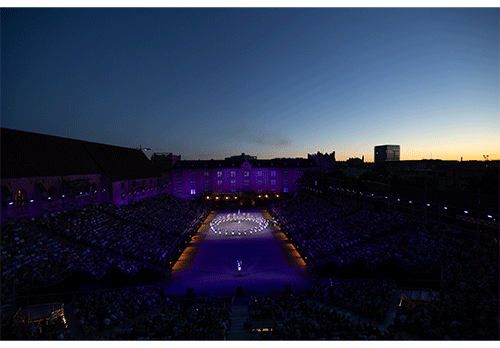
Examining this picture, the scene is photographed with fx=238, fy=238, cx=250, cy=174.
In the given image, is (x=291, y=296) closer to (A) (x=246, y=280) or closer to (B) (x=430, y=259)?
(A) (x=246, y=280)

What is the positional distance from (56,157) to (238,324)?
34.1 metres

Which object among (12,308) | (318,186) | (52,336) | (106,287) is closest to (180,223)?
(106,287)

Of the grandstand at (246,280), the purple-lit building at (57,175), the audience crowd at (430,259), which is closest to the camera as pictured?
the audience crowd at (430,259)

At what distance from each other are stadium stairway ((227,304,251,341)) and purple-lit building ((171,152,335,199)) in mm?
50825

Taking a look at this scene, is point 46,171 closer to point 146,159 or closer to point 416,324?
point 146,159

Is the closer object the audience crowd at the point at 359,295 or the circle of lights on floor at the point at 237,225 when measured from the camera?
the audience crowd at the point at 359,295

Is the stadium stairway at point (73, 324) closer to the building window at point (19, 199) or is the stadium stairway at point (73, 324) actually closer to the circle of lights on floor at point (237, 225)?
the building window at point (19, 199)

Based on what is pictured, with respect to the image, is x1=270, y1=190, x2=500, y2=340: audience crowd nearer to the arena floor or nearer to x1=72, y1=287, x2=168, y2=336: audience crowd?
the arena floor

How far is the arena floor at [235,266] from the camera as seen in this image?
2206 centimetres

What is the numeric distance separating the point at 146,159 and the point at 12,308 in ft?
160

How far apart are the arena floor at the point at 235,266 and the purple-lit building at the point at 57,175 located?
17.4 metres

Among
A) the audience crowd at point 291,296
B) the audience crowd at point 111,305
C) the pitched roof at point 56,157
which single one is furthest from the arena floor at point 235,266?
the pitched roof at point 56,157

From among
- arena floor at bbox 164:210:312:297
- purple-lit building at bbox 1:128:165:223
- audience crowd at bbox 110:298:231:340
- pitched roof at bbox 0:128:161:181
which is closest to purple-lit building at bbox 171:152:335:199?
pitched roof at bbox 0:128:161:181

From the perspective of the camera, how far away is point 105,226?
29.3m
